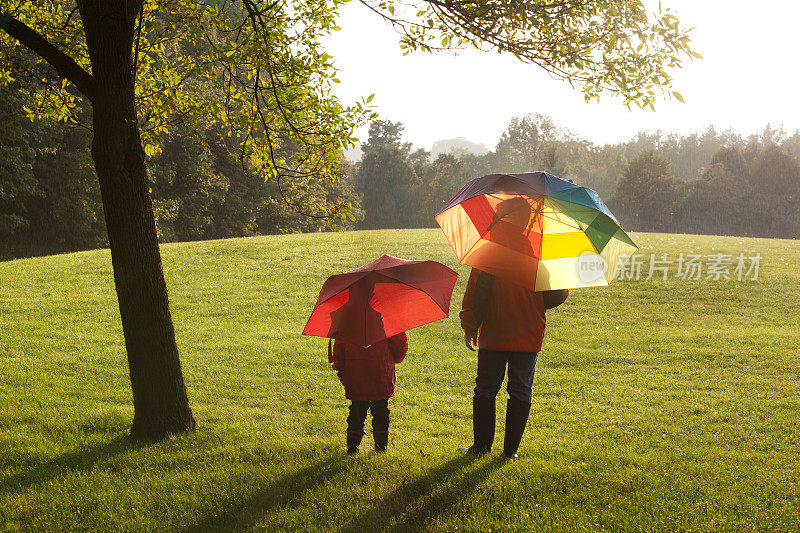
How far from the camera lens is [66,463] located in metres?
5.83

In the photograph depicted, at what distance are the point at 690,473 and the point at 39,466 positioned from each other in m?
6.87

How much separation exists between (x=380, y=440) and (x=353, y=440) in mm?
295

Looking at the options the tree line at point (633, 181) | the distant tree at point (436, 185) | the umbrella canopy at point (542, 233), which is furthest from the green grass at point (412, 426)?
the distant tree at point (436, 185)

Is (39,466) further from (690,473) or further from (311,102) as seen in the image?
(690,473)

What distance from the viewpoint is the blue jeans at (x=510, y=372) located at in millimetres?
5223

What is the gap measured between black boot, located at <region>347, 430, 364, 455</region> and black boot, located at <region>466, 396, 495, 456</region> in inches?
46.0

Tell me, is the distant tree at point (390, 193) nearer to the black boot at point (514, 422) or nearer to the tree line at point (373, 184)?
the tree line at point (373, 184)

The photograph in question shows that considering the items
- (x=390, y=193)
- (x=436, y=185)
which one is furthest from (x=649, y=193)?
(x=390, y=193)

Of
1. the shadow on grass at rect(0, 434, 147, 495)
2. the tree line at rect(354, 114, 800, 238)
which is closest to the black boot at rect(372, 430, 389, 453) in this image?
the shadow on grass at rect(0, 434, 147, 495)

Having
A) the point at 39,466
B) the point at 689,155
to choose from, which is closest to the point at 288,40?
the point at 39,466

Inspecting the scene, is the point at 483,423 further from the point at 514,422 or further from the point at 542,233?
the point at 542,233

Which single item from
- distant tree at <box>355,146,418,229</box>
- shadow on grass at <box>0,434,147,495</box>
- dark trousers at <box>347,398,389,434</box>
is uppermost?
distant tree at <box>355,146,418,229</box>

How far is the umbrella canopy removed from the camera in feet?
15.7

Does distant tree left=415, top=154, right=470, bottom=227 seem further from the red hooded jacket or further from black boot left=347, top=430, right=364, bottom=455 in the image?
the red hooded jacket
